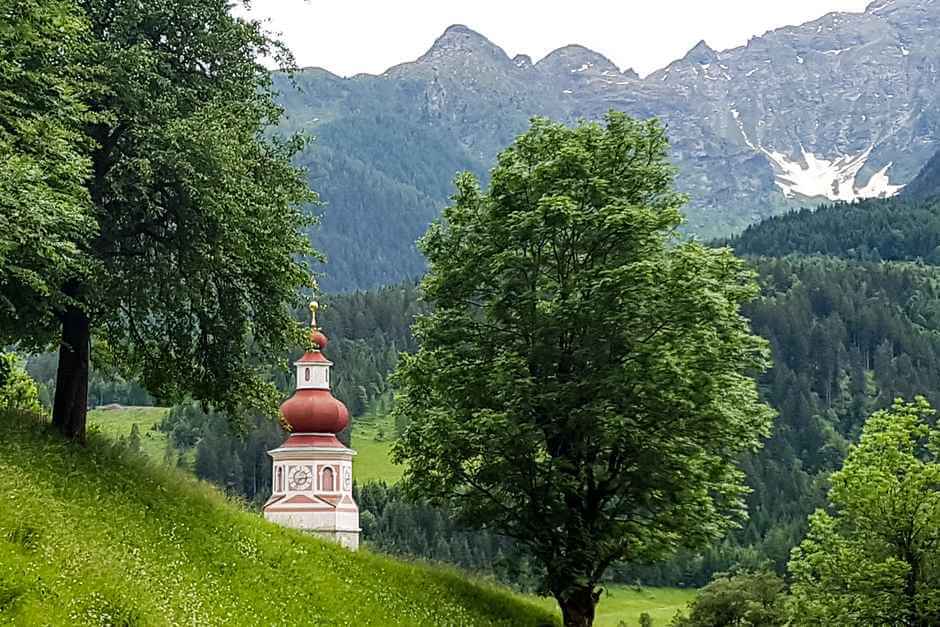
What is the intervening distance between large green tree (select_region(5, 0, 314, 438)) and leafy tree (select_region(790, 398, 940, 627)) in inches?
880

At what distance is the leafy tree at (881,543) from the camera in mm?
36844

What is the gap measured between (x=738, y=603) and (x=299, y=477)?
2782 cm

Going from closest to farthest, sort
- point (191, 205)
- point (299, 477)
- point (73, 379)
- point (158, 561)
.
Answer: point (158, 561), point (191, 205), point (73, 379), point (299, 477)

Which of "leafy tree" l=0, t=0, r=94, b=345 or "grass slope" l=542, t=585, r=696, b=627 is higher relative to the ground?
"leafy tree" l=0, t=0, r=94, b=345

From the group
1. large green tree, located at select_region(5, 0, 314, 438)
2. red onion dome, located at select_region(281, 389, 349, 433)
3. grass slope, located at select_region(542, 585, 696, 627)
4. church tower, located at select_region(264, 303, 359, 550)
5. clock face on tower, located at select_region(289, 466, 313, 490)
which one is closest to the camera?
large green tree, located at select_region(5, 0, 314, 438)

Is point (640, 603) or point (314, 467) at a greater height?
point (314, 467)

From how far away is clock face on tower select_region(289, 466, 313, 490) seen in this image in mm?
66750

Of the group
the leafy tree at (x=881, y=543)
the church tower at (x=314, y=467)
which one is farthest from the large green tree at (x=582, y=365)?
the church tower at (x=314, y=467)

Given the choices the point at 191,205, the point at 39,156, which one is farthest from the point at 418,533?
the point at 39,156

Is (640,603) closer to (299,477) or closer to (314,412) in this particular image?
(299,477)

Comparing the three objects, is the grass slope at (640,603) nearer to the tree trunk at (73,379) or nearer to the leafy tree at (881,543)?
the leafy tree at (881,543)

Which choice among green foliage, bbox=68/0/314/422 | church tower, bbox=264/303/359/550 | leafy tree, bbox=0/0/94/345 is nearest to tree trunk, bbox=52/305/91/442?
green foliage, bbox=68/0/314/422

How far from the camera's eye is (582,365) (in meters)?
30.3

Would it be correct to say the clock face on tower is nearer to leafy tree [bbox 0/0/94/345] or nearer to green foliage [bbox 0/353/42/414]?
green foliage [bbox 0/353/42/414]
